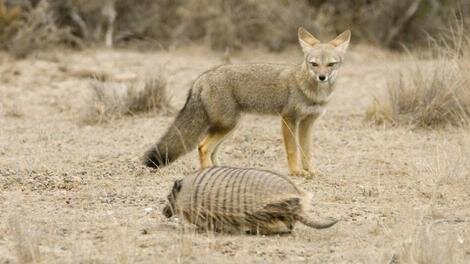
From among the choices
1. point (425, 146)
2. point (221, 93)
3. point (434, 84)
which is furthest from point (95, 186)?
point (434, 84)

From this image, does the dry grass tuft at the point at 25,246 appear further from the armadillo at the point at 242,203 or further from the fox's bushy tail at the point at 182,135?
the fox's bushy tail at the point at 182,135

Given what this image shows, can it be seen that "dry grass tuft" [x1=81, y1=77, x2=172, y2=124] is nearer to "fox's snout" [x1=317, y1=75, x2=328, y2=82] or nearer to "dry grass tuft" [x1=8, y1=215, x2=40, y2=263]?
"fox's snout" [x1=317, y1=75, x2=328, y2=82]

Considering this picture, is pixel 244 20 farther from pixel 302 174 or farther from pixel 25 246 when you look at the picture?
pixel 25 246

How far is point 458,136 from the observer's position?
9.43 metres

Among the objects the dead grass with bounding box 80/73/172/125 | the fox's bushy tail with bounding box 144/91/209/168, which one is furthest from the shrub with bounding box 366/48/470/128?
the fox's bushy tail with bounding box 144/91/209/168

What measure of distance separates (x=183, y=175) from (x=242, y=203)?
2.16 m

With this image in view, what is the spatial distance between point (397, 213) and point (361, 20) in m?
9.18

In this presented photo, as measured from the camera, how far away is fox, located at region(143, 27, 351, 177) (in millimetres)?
7953

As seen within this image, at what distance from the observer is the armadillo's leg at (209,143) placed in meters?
8.10

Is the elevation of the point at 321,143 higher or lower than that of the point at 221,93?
lower

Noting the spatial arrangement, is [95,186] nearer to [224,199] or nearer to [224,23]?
[224,199]

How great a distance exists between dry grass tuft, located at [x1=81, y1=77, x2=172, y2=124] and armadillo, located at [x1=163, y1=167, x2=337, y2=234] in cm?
427

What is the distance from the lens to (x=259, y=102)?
8.23 metres

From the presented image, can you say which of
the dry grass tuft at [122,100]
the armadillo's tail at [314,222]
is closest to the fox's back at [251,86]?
the dry grass tuft at [122,100]
